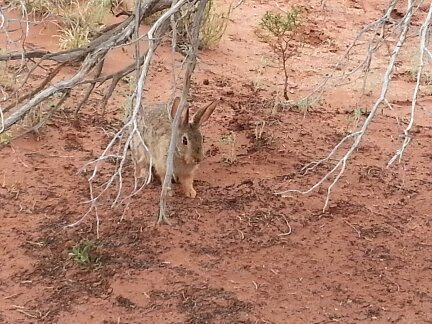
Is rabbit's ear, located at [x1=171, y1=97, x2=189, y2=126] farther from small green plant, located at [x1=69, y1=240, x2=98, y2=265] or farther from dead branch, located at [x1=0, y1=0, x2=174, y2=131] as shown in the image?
small green plant, located at [x1=69, y1=240, x2=98, y2=265]

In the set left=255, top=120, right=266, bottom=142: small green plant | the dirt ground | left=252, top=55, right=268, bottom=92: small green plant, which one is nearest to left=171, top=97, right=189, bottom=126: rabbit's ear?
the dirt ground

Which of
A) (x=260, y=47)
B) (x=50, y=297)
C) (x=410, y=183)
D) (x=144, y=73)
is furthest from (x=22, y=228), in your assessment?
(x=260, y=47)

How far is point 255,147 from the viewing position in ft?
20.8

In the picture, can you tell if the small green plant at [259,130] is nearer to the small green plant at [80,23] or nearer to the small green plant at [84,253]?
the small green plant at [80,23]

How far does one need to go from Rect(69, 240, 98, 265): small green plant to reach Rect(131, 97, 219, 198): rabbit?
736 mm

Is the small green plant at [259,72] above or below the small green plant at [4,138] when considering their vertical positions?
above

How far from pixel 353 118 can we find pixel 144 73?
4.11 metres

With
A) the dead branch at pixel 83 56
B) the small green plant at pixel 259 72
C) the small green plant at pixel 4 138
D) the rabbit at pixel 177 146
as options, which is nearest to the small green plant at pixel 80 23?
the small green plant at pixel 259 72

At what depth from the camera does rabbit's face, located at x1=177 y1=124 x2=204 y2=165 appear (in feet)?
17.4

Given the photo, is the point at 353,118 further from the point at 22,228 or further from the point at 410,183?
the point at 22,228

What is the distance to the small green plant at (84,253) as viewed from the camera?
4535 millimetres

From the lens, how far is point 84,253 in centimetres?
456

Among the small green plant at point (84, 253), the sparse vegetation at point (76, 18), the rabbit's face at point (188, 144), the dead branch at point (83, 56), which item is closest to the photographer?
the dead branch at point (83, 56)

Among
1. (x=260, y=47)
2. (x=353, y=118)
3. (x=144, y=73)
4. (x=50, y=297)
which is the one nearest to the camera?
(x=144, y=73)
